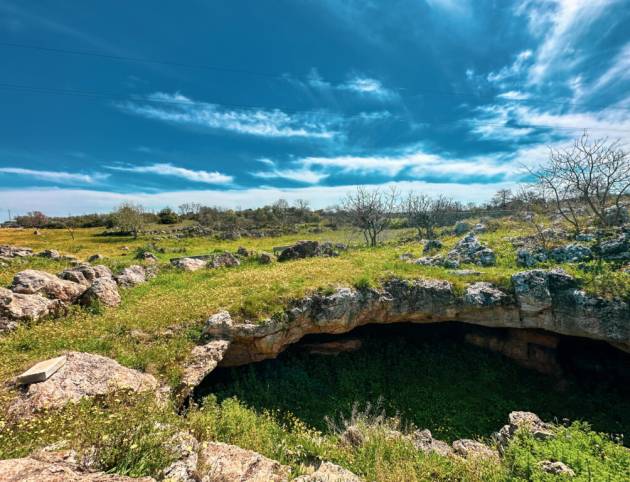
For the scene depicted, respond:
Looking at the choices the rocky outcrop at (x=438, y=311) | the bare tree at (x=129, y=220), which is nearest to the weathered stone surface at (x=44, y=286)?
the rocky outcrop at (x=438, y=311)

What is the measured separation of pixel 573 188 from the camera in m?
21.1

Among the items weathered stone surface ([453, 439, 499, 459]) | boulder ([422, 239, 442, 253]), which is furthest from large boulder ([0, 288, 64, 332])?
boulder ([422, 239, 442, 253])

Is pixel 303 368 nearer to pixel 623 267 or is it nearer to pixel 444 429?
pixel 444 429

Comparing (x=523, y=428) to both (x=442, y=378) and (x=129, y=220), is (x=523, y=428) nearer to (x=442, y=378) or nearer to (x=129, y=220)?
(x=442, y=378)

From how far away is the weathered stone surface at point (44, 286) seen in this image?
11417mm

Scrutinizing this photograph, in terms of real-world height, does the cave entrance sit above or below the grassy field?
below

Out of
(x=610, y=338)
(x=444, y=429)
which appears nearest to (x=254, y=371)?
(x=444, y=429)

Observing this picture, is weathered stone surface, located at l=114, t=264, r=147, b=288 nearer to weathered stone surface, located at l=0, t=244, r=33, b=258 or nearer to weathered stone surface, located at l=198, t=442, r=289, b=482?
weathered stone surface, located at l=198, t=442, r=289, b=482

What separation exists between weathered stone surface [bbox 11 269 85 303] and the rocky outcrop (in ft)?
21.6

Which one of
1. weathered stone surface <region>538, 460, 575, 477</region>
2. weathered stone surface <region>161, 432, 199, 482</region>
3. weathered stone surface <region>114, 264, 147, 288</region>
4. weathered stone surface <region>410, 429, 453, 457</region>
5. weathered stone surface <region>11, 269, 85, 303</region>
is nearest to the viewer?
weathered stone surface <region>161, 432, 199, 482</region>

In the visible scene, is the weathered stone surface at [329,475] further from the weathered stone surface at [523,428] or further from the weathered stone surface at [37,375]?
the weathered stone surface at [37,375]

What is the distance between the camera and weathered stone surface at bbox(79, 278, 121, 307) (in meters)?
12.3

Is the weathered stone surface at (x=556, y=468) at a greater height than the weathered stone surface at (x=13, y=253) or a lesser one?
lesser

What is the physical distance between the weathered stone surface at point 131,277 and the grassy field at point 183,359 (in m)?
0.91
